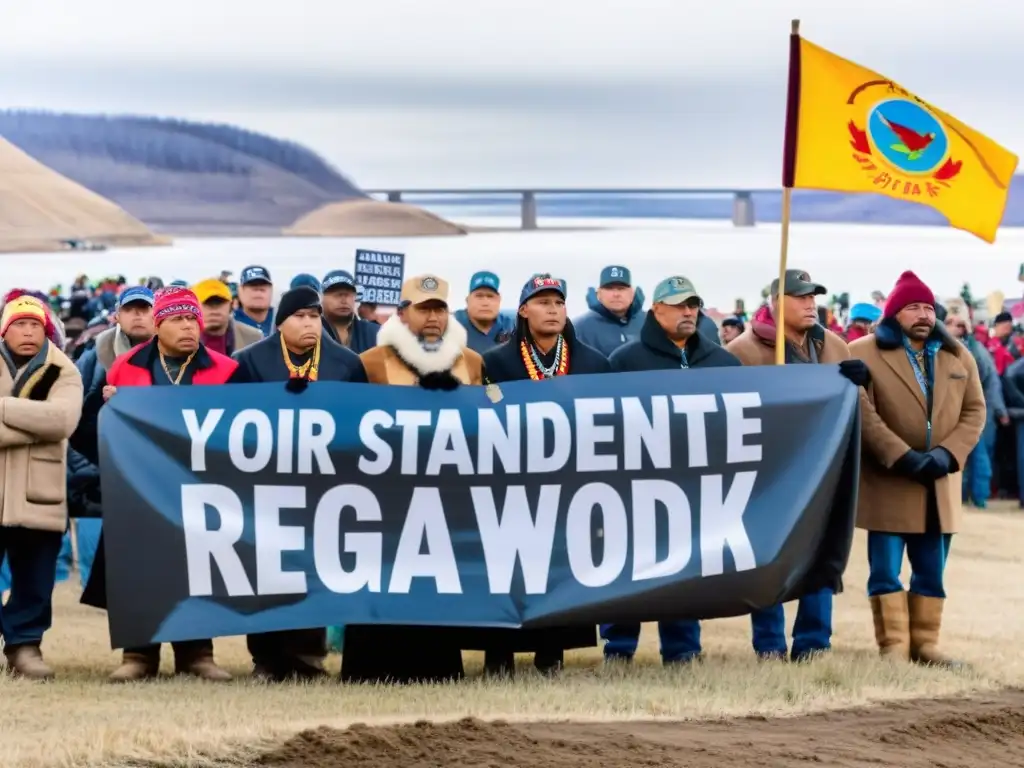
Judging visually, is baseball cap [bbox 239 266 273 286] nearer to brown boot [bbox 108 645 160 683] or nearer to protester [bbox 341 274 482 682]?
protester [bbox 341 274 482 682]

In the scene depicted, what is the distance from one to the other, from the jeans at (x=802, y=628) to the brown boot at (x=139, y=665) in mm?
3036

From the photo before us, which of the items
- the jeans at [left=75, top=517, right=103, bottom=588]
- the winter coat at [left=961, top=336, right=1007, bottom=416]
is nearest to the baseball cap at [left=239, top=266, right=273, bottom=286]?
the jeans at [left=75, top=517, right=103, bottom=588]

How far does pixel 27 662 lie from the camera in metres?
9.59

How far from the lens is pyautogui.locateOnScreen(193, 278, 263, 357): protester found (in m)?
11.9

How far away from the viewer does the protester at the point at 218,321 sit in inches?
468

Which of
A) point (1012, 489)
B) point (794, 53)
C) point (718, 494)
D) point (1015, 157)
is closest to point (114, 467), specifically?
point (718, 494)

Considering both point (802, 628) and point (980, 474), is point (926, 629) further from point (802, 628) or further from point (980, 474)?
point (980, 474)

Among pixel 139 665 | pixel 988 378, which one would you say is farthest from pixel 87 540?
pixel 988 378

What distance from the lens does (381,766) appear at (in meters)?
7.52

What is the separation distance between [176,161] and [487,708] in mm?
51417

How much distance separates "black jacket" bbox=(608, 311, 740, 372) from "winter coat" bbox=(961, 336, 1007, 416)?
9.48 meters

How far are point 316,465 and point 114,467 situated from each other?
93cm

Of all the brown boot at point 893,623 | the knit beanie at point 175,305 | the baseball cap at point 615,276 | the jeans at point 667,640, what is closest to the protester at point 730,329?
the baseball cap at point 615,276

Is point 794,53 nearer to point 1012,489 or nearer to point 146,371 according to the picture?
point 146,371
